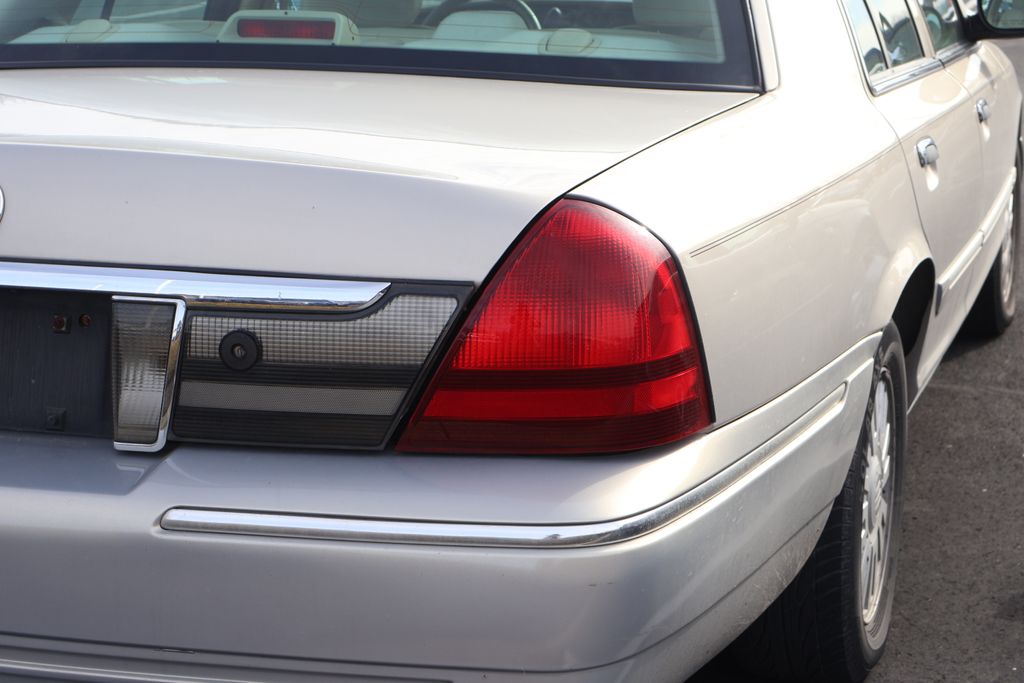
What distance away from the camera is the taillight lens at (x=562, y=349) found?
176 cm

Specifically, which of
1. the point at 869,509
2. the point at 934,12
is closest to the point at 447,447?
the point at 869,509

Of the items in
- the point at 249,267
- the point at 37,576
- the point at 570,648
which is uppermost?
the point at 249,267

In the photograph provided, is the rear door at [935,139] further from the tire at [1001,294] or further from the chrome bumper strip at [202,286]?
the chrome bumper strip at [202,286]

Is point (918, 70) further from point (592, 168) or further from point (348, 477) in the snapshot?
point (348, 477)

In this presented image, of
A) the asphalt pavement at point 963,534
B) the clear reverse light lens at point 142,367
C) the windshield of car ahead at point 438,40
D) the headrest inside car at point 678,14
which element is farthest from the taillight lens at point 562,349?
the asphalt pavement at point 963,534

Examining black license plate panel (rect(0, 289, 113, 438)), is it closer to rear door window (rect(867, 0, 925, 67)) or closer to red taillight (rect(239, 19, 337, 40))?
red taillight (rect(239, 19, 337, 40))

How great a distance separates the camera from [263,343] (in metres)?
1.77

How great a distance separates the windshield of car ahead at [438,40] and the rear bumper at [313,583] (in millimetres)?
859

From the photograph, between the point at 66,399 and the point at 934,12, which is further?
the point at 934,12

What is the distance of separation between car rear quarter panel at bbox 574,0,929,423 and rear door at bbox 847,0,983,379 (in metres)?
0.20

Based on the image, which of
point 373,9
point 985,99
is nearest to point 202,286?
point 373,9

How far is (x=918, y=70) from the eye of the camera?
11.0 ft

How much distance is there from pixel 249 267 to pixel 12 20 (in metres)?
1.45

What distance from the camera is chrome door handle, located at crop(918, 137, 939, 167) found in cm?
295
